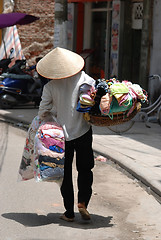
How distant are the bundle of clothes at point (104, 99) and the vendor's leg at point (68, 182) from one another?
1.48 ft

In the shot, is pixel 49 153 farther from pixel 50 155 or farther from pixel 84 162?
pixel 84 162

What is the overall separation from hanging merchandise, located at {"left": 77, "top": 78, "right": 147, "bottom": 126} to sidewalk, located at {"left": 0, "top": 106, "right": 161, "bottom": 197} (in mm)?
1769

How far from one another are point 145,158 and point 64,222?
383 cm

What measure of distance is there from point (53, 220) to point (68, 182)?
47 cm

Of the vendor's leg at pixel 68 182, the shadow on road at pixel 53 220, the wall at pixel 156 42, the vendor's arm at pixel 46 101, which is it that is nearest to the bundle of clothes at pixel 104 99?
the vendor's arm at pixel 46 101

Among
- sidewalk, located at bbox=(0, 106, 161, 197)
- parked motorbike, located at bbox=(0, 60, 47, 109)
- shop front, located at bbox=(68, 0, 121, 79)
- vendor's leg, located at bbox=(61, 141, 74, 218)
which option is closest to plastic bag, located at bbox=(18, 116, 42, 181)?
vendor's leg, located at bbox=(61, 141, 74, 218)

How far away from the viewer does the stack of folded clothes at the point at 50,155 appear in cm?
657

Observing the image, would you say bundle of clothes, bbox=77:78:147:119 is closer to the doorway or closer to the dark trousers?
the dark trousers

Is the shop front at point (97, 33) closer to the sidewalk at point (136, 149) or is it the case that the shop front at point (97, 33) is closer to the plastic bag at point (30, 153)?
the sidewalk at point (136, 149)

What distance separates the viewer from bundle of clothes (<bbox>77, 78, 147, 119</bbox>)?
6.58 meters

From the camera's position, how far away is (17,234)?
6340 mm

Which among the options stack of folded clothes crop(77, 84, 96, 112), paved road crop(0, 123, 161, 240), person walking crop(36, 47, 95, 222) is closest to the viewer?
paved road crop(0, 123, 161, 240)

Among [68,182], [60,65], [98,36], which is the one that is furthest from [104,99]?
[98,36]

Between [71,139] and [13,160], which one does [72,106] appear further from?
[13,160]
